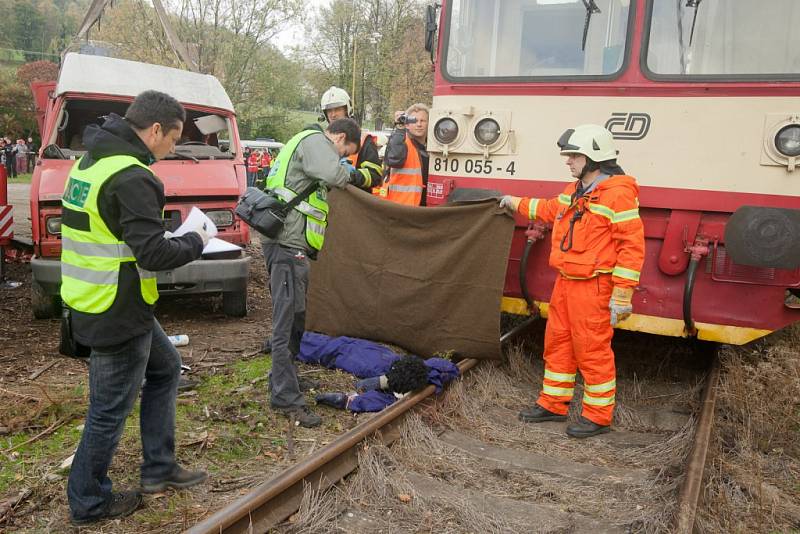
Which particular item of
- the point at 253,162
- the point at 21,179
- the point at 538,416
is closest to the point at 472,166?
the point at 538,416

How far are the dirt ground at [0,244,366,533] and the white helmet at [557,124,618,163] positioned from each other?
2.37 metres

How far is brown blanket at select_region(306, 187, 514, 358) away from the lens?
222 inches

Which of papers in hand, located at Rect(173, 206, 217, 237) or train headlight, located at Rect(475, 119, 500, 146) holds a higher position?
train headlight, located at Rect(475, 119, 500, 146)

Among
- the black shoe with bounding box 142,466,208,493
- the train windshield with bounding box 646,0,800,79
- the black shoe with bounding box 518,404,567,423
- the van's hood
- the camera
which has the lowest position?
the black shoe with bounding box 518,404,567,423

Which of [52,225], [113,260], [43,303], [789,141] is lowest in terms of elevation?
[43,303]

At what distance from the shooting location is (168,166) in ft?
23.8

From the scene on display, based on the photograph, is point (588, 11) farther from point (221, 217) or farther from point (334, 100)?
point (221, 217)

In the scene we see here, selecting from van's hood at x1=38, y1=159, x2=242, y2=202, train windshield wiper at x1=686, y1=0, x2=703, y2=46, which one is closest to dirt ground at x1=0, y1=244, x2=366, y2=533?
van's hood at x1=38, y1=159, x2=242, y2=202

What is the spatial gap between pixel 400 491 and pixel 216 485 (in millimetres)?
967

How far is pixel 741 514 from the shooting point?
3.67 m

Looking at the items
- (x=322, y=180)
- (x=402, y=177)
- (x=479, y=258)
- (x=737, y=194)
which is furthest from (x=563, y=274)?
(x=402, y=177)

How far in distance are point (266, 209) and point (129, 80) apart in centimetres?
407

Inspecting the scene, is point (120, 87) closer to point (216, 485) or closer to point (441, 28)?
point (441, 28)

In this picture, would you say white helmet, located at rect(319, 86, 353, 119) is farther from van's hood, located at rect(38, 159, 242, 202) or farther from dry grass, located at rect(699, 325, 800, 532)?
dry grass, located at rect(699, 325, 800, 532)
